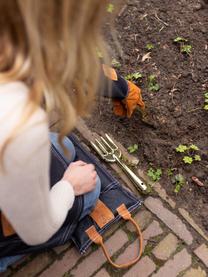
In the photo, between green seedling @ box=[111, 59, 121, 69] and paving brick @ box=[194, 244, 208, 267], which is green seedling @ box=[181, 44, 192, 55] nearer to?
green seedling @ box=[111, 59, 121, 69]

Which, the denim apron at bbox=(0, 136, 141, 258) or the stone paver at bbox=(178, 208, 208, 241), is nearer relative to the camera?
the denim apron at bbox=(0, 136, 141, 258)

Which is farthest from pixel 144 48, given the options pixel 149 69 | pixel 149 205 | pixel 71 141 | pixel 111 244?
pixel 111 244

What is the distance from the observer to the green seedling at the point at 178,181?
7.99ft

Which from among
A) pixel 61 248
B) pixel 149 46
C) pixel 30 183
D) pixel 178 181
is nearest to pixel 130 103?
pixel 178 181

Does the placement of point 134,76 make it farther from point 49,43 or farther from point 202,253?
point 49,43

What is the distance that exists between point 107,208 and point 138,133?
48 cm

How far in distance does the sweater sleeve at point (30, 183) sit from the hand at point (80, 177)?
308mm

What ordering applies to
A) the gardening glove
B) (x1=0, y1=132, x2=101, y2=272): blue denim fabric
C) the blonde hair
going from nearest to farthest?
the blonde hair
(x1=0, y1=132, x2=101, y2=272): blue denim fabric
the gardening glove

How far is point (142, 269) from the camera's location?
2.27 metres

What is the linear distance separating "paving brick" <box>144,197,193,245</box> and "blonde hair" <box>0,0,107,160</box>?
1164mm

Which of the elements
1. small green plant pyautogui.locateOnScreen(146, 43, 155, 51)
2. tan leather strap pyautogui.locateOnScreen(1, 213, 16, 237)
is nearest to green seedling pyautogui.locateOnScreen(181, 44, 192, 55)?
small green plant pyautogui.locateOnScreen(146, 43, 155, 51)

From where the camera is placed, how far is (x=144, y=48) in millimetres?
2893

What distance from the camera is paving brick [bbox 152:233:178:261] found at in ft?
7.53

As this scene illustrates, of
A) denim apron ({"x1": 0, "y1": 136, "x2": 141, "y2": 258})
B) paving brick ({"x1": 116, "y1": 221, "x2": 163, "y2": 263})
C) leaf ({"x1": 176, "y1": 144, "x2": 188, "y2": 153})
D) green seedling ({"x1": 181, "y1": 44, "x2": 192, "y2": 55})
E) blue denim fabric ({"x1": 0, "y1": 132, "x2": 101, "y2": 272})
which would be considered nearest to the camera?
denim apron ({"x1": 0, "y1": 136, "x2": 141, "y2": 258})
